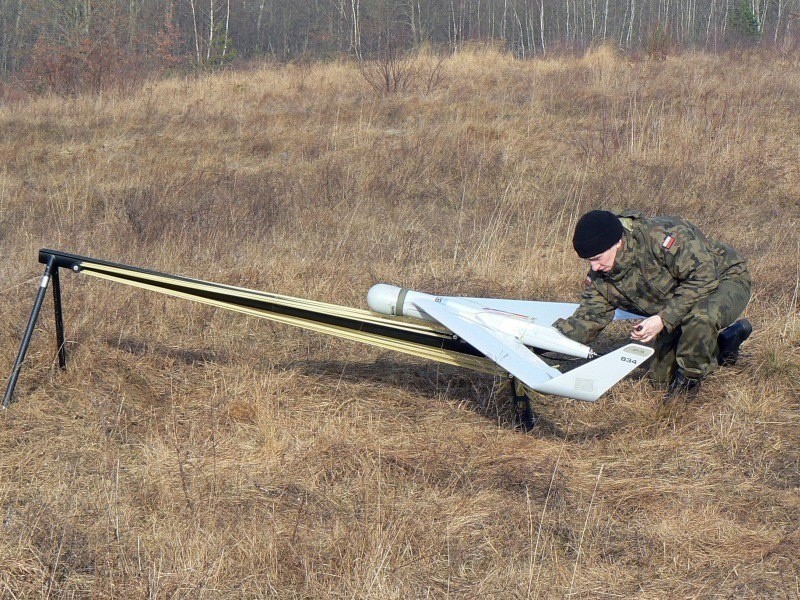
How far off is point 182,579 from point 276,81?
536 inches

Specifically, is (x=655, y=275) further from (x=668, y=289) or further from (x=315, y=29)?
(x=315, y=29)

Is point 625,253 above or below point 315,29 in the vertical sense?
below

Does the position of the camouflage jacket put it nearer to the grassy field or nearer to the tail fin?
the grassy field

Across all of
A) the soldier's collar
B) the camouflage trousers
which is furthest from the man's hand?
the soldier's collar

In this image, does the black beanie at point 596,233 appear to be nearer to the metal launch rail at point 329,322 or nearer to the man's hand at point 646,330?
the man's hand at point 646,330

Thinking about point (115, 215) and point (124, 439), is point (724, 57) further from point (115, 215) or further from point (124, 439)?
point (124, 439)

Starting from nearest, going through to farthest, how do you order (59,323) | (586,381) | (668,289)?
(586,381) → (668,289) → (59,323)

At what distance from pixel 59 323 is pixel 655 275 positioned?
11.5 feet

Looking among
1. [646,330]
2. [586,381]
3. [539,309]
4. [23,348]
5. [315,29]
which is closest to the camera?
[586,381]

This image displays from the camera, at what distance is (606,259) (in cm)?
451

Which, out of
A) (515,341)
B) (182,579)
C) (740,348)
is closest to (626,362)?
(515,341)

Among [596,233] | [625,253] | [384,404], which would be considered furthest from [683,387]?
[384,404]

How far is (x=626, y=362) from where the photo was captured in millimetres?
3852

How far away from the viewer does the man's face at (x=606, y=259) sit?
4461 millimetres
